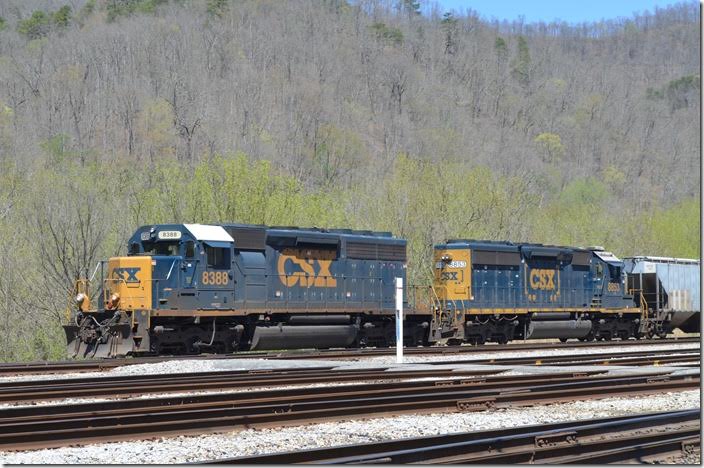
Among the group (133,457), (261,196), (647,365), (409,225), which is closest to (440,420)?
(133,457)

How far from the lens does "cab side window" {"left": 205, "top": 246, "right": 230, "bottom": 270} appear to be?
2509 cm

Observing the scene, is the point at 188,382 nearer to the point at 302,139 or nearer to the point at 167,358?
the point at 167,358

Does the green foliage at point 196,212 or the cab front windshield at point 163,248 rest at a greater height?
the green foliage at point 196,212

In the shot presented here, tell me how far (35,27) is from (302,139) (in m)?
75.9

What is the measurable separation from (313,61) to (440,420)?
148074 millimetres

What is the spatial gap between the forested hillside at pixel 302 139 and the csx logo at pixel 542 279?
9.22 m

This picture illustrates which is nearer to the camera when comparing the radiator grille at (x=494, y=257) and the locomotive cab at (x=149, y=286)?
the locomotive cab at (x=149, y=286)

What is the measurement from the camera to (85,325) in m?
24.0

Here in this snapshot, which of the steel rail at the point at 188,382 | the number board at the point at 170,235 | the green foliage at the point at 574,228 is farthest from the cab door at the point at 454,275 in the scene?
the green foliage at the point at 574,228

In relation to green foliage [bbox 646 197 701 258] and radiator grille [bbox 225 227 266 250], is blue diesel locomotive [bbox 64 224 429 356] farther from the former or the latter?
green foliage [bbox 646 197 701 258]

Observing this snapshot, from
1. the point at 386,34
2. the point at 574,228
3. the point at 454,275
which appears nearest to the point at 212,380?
the point at 454,275

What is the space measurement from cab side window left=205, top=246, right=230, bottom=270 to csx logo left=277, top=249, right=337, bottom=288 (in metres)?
1.90

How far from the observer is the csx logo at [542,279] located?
34.8 meters

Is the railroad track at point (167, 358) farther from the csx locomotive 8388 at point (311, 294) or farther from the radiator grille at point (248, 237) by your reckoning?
the radiator grille at point (248, 237)
